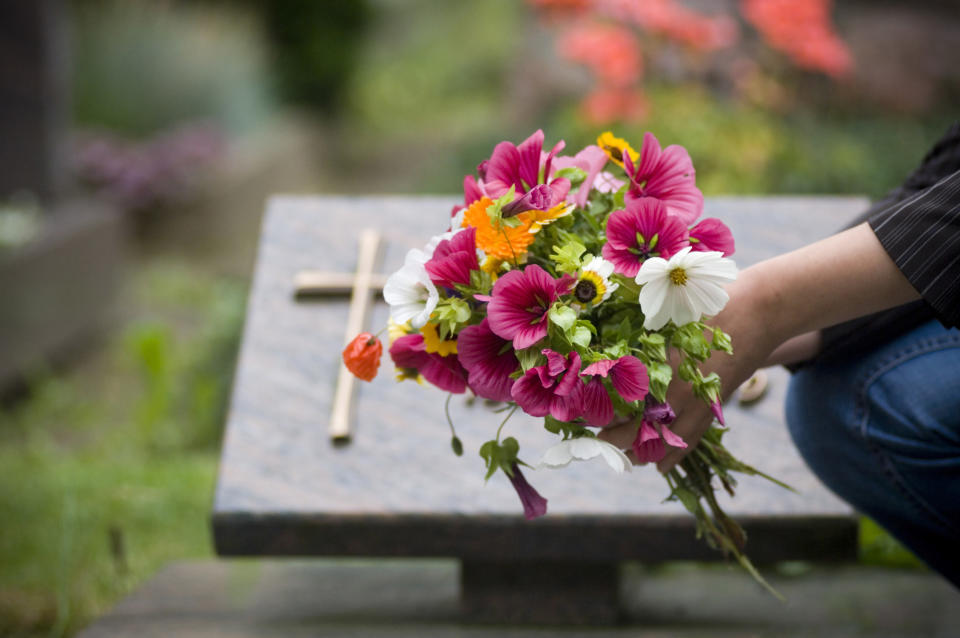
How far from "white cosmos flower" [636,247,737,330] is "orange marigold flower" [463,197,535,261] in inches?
5.5

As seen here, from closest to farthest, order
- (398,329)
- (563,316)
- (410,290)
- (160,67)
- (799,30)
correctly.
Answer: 1. (563,316)
2. (410,290)
3. (398,329)
4. (799,30)
5. (160,67)

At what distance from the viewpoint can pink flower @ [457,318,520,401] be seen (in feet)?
3.12

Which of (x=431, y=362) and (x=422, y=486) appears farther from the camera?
(x=422, y=486)

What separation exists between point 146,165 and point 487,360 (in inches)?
181

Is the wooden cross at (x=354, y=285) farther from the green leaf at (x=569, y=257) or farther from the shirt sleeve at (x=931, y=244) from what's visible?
the shirt sleeve at (x=931, y=244)

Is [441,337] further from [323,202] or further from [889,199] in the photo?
[323,202]

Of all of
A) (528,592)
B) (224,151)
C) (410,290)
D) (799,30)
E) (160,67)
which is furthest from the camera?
(160,67)

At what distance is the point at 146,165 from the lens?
502 centimetres

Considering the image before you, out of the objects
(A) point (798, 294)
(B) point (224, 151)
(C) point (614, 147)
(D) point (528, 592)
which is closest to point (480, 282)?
(C) point (614, 147)

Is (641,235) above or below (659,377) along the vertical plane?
above

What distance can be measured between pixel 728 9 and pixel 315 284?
3830 millimetres

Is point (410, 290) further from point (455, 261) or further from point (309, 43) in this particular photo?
point (309, 43)

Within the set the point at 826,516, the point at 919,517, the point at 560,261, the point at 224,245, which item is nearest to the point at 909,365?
the point at 919,517

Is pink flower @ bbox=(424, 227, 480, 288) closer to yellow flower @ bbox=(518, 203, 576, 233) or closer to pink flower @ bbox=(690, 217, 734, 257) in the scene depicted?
yellow flower @ bbox=(518, 203, 576, 233)
